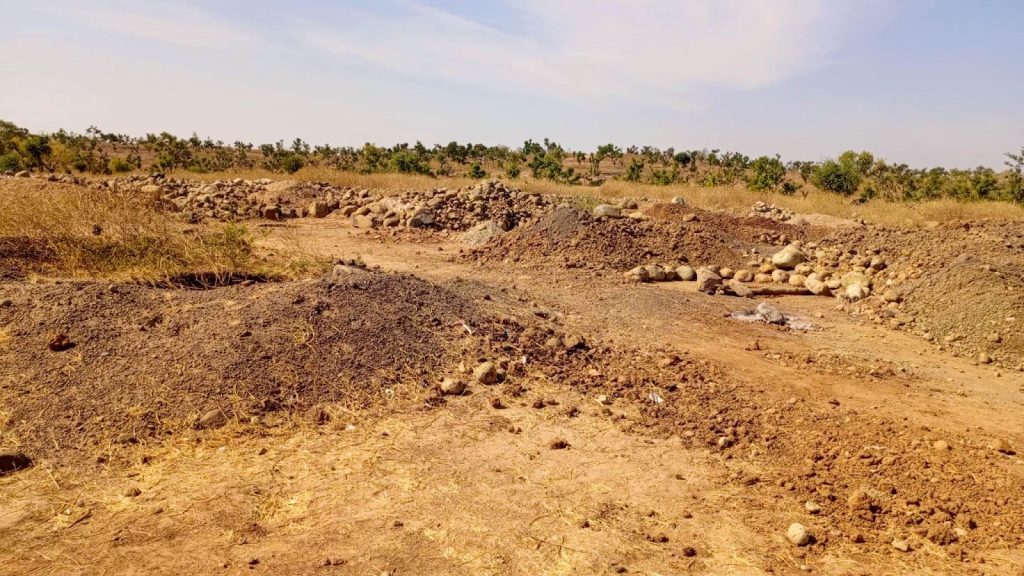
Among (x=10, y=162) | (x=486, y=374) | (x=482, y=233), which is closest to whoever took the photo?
(x=486, y=374)

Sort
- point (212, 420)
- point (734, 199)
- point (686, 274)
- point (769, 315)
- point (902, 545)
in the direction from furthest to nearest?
point (734, 199)
point (686, 274)
point (769, 315)
point (212, 420)
point (902, 545)

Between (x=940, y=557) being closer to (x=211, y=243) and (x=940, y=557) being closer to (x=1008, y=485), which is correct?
(x=1008, y=485)

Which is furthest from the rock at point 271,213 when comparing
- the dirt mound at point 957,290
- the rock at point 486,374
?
the dirt mound at point 957,290

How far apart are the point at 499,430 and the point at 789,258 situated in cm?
652

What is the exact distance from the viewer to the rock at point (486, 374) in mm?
4371

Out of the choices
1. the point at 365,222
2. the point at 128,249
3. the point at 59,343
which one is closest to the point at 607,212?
the point at 365,222

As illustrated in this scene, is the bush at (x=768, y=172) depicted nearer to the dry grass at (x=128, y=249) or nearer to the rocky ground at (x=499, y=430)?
the rocky ground at (x=499, y=430)

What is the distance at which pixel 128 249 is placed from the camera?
585 centimetres

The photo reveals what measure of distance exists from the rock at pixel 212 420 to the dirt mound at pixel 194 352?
5 centimetres

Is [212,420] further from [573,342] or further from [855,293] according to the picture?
[855,293]

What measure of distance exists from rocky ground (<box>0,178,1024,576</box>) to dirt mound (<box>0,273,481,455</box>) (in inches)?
0.7

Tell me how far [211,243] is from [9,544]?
3769 mm

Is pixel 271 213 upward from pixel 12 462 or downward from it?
upward

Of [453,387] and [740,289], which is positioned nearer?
[453,387]
